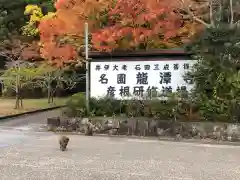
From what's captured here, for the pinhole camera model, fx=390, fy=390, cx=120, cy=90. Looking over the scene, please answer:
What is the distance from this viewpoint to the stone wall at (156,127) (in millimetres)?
11758

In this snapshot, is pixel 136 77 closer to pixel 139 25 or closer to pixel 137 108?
pixel 137 108

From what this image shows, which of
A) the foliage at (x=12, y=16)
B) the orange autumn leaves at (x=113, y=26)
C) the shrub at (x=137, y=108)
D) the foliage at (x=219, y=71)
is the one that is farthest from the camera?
the foliage at (x=12, y=16)

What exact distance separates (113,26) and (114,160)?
811cm

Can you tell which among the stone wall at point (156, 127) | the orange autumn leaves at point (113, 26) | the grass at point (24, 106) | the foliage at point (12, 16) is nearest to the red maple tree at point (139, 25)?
the orange autumn leaves at point (113, 26)

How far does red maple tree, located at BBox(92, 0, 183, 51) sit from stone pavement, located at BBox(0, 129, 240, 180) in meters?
4.48

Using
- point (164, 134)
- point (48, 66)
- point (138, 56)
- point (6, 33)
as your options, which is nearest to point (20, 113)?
point (48, 66)

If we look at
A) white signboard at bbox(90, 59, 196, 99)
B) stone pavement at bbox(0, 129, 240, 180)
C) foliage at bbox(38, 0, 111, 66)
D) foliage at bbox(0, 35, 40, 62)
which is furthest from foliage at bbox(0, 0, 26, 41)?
stone pavement at bbox(0, 129, 240, 180)

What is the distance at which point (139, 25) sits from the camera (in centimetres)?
1514

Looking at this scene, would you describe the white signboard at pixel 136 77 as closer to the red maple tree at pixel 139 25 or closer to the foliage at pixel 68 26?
the red maple tree at pixel 139 25

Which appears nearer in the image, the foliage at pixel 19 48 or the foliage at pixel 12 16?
the foliage at pixel 19 48

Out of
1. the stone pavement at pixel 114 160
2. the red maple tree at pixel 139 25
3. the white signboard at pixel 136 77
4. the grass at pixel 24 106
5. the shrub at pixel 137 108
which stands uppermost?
the red maple tree at pixel 139 25

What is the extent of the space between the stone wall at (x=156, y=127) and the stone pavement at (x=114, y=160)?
78 centimetres

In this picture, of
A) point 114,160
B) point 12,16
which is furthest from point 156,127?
point 12,16

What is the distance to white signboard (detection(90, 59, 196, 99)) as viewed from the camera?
13.6 m
